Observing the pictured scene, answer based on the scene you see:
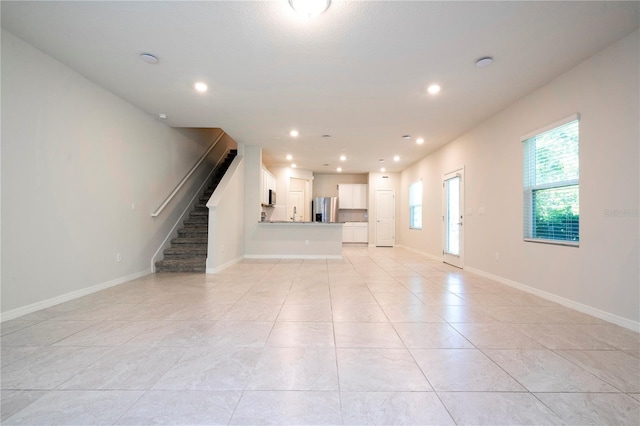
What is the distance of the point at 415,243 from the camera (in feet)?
28.3

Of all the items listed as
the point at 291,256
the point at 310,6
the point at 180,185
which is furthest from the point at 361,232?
the point at 310,6

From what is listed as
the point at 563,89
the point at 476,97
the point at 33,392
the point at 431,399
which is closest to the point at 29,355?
the point at 33,392

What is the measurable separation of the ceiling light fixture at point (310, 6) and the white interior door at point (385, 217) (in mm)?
8369

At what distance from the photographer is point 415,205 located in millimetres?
8852

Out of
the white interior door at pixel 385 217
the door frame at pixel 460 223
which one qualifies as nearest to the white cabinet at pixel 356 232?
the white interior door at pixel 385 217

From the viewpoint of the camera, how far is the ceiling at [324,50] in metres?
2.38

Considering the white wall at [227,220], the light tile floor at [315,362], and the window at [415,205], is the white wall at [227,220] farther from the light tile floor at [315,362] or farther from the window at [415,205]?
the window at [415,205]

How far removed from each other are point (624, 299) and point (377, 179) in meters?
8.07

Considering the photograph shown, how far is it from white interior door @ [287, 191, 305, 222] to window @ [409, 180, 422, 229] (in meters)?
3.80

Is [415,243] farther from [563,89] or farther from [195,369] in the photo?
[195,369]

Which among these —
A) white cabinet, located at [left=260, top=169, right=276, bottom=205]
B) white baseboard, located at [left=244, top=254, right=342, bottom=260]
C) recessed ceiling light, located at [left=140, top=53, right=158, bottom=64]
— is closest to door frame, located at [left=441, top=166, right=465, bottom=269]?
white baseboard, located at [left=244, top=254, right=342, bottom=260]

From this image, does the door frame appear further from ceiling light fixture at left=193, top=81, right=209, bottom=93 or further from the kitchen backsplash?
ceiling light fixture at left=193, top=81, right=209, bottom=93

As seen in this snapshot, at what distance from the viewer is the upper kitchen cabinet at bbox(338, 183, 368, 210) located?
10.9 meters

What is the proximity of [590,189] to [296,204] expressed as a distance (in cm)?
809
